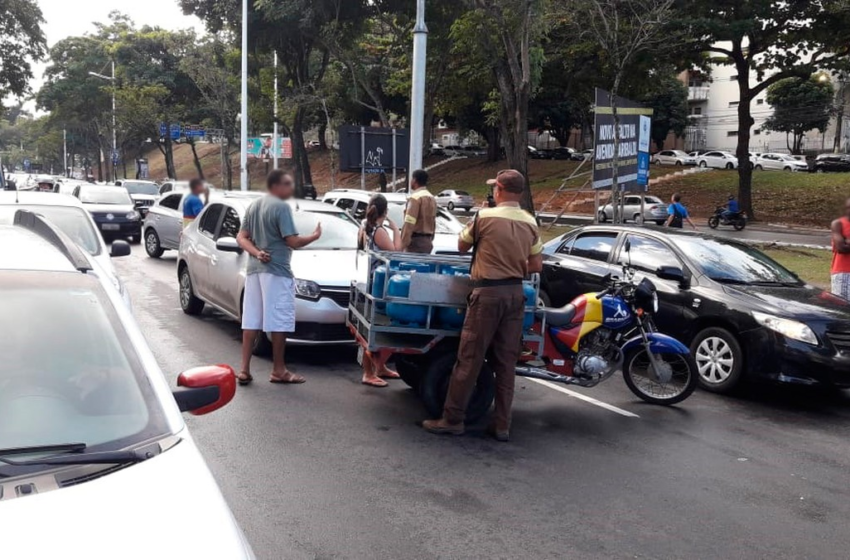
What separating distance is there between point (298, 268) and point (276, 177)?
3831 mm

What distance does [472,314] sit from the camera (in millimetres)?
5883

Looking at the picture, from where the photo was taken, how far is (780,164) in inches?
1964

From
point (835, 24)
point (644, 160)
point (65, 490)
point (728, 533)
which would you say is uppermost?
point (835, 24)

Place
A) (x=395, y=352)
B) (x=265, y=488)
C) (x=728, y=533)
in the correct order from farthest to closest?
(x=395, y=352) → (x=265, y=488) → (x=728, y=533)

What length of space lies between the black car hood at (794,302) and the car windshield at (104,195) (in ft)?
57.4

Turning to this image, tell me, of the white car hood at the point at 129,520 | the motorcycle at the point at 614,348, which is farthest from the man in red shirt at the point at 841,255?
the white car hood at the point at 129,520

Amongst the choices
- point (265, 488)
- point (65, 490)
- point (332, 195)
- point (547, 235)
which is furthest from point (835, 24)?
point (65, 490)

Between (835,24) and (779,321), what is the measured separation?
80.3 feet

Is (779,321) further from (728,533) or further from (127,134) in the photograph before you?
(127,134)

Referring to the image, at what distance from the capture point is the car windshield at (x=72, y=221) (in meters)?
8.38

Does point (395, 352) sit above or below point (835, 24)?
below

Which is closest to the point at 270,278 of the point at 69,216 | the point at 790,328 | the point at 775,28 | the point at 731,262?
the point at 69,216

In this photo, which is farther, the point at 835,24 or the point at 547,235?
the point at 835,24

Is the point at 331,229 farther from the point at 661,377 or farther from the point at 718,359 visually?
the point at 718,359
